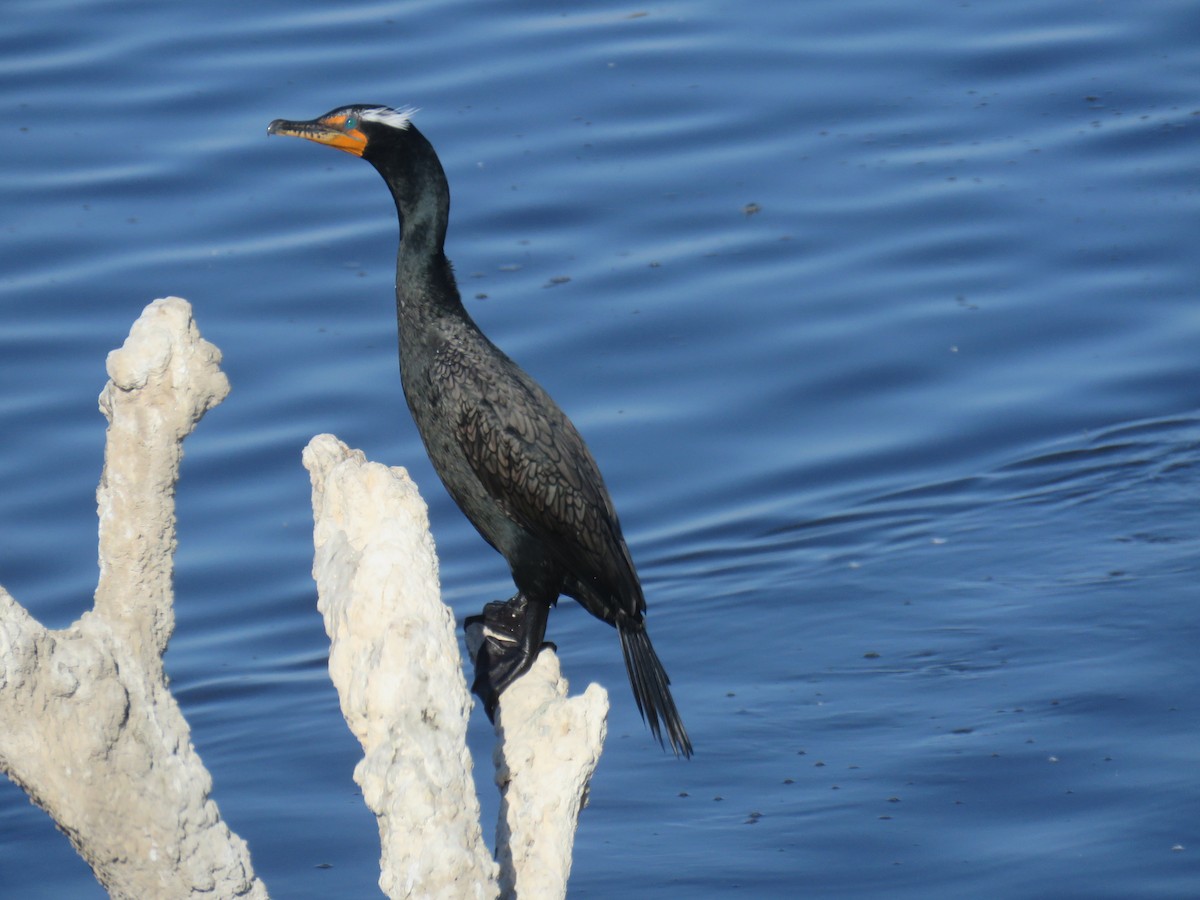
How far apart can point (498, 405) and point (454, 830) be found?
2.04m

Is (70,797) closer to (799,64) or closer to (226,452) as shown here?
(226,452)

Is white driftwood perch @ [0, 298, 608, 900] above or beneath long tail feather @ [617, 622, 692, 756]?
above

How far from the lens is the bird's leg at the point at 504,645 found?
501 centimetres

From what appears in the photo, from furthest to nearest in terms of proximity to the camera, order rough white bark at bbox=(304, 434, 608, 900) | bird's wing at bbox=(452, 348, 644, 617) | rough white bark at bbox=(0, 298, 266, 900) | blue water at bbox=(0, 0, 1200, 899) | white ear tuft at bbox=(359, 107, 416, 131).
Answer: blue water at bbox=(0, 0, 1200, 899)
white ear tuft at bbox=(359, 107, 416, 131)
bird's wing at bbox=(452, 348, 644, 617)
rough white bark at bbox=(0, 298, 266, 900)
rough white bark at bbox=(304, 434, 608, 900)

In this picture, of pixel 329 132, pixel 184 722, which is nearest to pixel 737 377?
pixel 329 132

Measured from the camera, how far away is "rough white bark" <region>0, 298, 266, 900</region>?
3539 millimetres

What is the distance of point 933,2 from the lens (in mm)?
14336

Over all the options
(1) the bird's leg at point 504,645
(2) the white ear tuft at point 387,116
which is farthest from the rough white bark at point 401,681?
(2) the white ear tuft at point 387,116

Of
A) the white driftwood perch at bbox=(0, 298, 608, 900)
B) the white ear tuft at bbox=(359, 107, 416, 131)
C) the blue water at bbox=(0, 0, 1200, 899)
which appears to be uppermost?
the white ear tuft at bbox=(359, 107, 416, 131)

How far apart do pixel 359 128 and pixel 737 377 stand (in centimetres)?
511

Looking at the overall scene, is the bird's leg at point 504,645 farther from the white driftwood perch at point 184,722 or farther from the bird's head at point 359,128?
the bird's head at point 359,128

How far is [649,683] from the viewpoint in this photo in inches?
210

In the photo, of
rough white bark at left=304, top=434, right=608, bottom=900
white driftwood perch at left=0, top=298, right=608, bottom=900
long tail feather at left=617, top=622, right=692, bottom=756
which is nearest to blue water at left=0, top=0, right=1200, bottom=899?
long tail feather at left=617, top=622, right=692, bottom=756

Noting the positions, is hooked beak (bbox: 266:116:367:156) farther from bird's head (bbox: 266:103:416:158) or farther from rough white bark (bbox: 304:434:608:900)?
rough white bark (bbox: 304:434:608:900)
